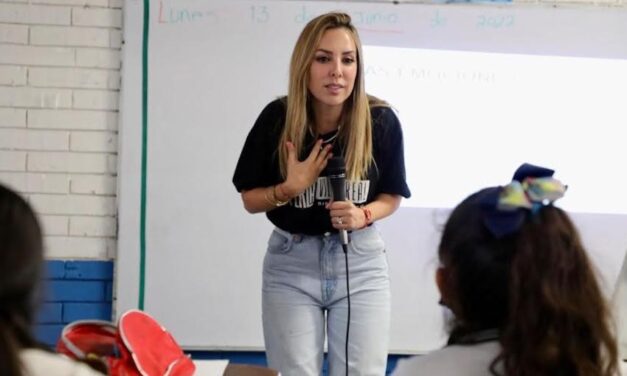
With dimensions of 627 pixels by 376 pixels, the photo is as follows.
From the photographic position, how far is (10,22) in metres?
3.55

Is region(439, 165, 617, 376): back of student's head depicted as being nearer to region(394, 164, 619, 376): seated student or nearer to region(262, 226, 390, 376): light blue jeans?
region(394, 164, 619, 376): seated student

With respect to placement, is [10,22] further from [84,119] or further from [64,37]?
[84,119]

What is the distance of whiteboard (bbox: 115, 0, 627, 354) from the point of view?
3.56 m

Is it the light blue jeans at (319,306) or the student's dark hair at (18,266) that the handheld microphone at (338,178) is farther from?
the student's dark hair at (18,266)

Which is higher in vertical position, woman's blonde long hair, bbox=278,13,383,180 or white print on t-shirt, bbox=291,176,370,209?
woman's blonde long hair, bbox=278,13,383,180

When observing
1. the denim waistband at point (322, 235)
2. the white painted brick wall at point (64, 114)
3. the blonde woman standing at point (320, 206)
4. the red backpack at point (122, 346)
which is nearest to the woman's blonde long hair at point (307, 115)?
the blonde woman standing at point (320, 206)

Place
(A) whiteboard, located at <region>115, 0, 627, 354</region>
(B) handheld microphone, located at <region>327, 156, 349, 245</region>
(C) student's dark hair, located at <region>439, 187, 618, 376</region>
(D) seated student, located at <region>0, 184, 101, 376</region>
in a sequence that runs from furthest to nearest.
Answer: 1. (A) whiteboard, located at <region>115, 0, 627, 354</region>
2. (B) handheld microphone, located at <region>327, 156, 349, 245</region>
3. (C) student's dark hair, located at <region>439, 187, 618, 376</region>
4. (D) seated student, located at <region>0, 184, 101, 376</region>

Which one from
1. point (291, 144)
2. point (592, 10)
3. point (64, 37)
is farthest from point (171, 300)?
point (592, 10)

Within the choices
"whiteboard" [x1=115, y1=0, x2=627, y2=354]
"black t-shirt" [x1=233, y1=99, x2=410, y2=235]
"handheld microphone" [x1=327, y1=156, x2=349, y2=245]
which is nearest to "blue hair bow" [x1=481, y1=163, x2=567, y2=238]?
"handheld microphone" [x1=327, y1=156, x2=349, y2=245]

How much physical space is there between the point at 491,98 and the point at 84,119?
171cm

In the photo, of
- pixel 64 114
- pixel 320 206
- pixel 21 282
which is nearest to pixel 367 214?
pixel 320 206

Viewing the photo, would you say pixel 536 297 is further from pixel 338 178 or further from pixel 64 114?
pixel 64 114

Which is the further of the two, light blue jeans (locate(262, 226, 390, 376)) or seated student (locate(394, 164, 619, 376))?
light blue jeans (locate(262, 226, 390, 376))

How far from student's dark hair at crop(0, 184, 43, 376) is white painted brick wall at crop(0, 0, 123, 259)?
95.5 inches
